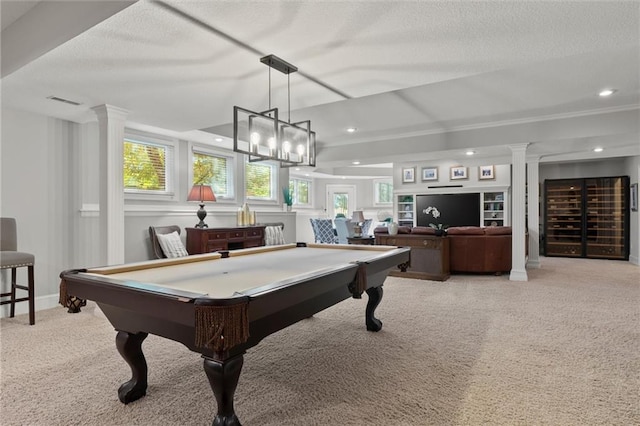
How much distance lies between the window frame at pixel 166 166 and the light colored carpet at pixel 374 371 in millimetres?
1740

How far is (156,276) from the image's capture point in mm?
2127

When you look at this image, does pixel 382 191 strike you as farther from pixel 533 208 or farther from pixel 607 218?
pixel 607 218

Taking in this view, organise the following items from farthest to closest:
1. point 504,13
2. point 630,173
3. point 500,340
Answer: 1. point 630,173
2. point 500,340
3. point 504,13

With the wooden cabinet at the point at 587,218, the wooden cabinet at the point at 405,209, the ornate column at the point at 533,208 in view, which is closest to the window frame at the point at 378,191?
the wooden cabinet at the point at 405,209

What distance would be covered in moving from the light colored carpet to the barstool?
0.22 meters

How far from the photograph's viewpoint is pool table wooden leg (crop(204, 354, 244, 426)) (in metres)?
1.58

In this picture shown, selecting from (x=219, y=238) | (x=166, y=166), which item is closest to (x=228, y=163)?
(x=166, y=166)

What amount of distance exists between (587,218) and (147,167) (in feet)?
30.1

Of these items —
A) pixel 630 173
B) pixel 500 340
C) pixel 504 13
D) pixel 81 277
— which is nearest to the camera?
pixel 81 277

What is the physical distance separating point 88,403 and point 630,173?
977 cm

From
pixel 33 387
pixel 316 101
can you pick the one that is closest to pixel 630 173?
pixel 316 101

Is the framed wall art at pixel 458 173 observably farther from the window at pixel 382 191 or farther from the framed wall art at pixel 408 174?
the window at pixel 382 191

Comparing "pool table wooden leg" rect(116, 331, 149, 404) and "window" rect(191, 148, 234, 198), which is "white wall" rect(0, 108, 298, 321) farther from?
"pool table wooden leg" rect(116, 331, 149, 404)

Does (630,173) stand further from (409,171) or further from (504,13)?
(504,13)
